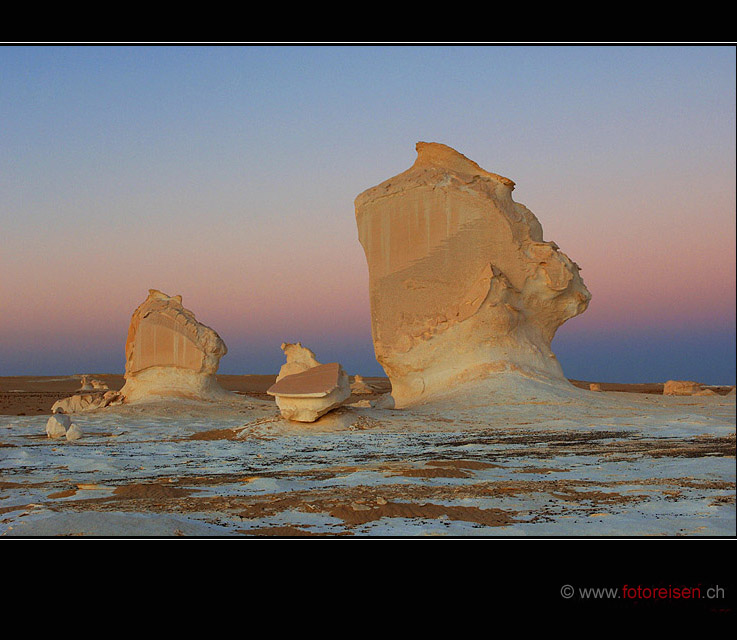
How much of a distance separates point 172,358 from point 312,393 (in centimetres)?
845

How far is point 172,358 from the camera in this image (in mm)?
A: 19172

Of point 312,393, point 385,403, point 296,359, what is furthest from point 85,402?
point 312,393

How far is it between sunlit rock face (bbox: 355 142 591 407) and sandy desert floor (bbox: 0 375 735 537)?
8.09ft

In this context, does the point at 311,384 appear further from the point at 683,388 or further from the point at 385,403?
the point at 683,388

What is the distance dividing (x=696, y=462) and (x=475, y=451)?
2.80 metres

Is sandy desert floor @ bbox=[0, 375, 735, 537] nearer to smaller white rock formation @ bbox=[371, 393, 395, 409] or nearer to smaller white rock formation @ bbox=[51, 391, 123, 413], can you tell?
smaller white rock formation @ bbox=[371, 393, 395, 409]

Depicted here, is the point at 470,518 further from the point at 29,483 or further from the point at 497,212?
the point at 497,212

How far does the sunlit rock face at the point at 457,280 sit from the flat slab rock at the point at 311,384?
394cm

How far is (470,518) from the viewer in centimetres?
496

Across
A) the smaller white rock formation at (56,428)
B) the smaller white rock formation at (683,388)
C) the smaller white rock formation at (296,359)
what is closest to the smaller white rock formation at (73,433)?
the smaller white rock formation at (56,428)

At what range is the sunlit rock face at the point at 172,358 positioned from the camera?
62.6ft

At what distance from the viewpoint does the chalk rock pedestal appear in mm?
11947
